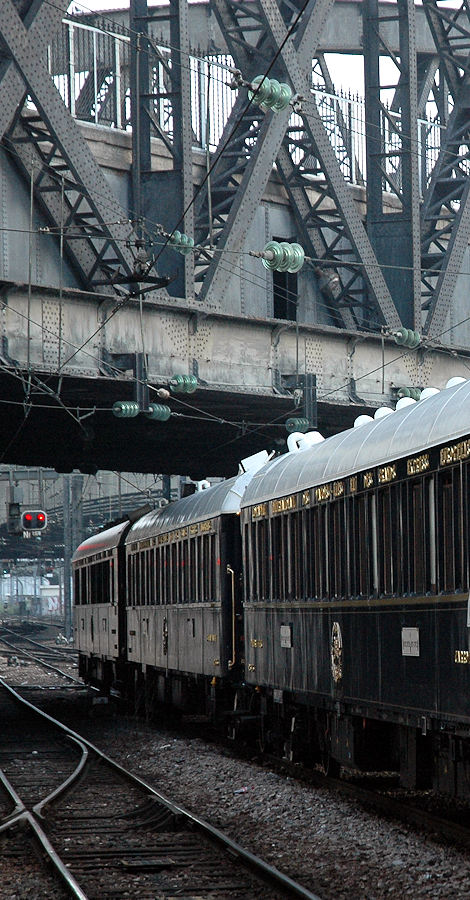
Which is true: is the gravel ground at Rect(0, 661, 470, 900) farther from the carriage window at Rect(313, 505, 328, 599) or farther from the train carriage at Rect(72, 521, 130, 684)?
the train carriage at Rect(72, 521, 130, 684)

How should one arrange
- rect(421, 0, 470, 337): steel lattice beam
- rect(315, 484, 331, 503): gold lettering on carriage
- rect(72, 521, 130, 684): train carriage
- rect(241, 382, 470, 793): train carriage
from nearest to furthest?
1. rect(241, 382, 470, 793): train carriage
2. rect(315, 484, 331, 503): gold lettering on carriage
3. rect(72, 521, 130, 684): train carriage
4. rect(421, 0, 470, 337): steel lattice beam

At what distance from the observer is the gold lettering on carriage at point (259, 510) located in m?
16.2

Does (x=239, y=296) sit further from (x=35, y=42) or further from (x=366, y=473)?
(x=366, y=473)

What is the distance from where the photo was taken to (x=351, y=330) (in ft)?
95.8

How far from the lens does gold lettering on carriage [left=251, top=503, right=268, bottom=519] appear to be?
53.3 feet

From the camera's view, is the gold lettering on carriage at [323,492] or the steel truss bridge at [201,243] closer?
the gold lettering on carriage at [323,492]

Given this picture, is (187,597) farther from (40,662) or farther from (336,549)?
(40,662)

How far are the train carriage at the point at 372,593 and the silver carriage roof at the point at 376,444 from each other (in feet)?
0.07

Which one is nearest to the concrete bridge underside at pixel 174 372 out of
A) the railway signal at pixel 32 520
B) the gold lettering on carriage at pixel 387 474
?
the railway signal at pixel 32 520

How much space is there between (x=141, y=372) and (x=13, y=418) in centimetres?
543

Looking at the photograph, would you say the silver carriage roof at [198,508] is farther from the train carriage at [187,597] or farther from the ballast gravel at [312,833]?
the ballast gravel at [312,833]

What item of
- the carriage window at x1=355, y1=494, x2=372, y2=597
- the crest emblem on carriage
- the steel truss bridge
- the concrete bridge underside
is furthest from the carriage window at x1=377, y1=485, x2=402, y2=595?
the concrete bridge underside

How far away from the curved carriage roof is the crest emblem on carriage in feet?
47.9

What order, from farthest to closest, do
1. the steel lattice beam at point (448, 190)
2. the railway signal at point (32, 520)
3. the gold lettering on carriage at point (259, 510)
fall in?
the railway signal at point (32, 520)
the steel lattice beam at point (448, 190)
the gold lettering on carriage at point (259, 510)
